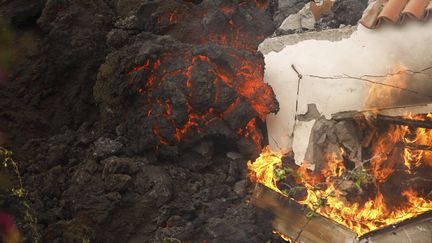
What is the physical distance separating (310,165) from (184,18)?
3.21m

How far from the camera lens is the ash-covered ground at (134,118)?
530 centimetres

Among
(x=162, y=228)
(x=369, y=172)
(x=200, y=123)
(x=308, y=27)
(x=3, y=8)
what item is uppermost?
(x=3, y=8)

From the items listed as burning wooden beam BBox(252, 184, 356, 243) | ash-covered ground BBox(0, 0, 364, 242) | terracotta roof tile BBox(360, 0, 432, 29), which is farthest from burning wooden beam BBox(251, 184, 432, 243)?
terracotta roof tile BBox(360, 0, 432, 29)

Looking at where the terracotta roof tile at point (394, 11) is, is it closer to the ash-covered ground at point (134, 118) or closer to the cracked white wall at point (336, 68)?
the cracked white wall at point (336, 68)

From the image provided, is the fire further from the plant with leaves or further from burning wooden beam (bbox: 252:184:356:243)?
the plant with leaves

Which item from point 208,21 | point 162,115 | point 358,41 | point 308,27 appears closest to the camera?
point 162,115

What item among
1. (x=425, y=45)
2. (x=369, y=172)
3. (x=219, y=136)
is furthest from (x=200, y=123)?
(x=425, y=45)

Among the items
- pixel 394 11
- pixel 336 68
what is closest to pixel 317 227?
pixel 336 68

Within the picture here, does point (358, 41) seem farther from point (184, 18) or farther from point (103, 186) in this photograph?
point (103, 186)

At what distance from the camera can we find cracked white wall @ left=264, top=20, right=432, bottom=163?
5910 millimetres

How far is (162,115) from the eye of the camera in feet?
18.8

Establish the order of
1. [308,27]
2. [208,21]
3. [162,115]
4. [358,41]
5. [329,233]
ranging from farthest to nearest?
[308,27] < [208,21] < [358,41] < [162,115] < [329,233]

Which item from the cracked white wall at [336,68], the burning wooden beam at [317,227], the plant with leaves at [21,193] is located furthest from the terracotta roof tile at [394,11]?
the plant with leaves at [21,193]

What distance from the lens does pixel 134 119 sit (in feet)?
19.5
